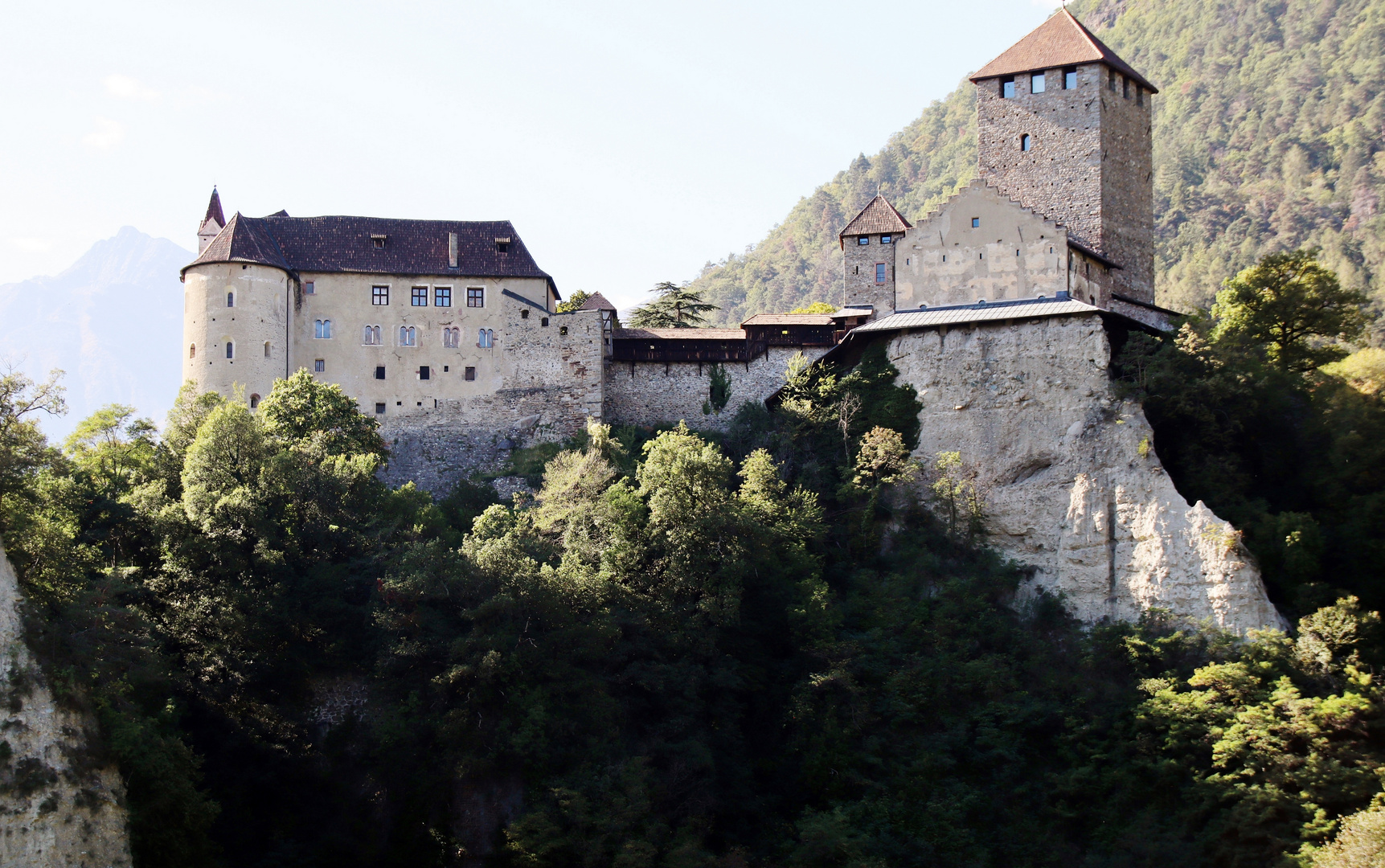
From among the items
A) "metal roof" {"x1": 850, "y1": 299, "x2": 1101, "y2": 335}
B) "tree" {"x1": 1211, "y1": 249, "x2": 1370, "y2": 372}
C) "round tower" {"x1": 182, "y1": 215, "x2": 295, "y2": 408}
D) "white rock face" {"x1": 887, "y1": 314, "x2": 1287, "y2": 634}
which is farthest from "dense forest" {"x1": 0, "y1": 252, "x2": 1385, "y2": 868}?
"round tower" {"x1": 182, "y1": 215, "x2": 295, "y2": 408}

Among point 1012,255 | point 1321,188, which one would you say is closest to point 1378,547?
point 1012,255

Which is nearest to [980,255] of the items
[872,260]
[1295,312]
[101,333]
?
[872,260]

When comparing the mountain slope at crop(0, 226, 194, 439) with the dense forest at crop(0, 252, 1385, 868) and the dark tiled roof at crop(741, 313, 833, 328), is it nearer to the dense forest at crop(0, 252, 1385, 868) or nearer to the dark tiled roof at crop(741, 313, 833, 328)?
the dark tiled roof at crop(741, 313, 833, 328)

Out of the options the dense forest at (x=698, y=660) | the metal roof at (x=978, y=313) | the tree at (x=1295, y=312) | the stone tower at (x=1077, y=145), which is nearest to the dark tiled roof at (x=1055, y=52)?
the stone tower at (x=1077, y=145)

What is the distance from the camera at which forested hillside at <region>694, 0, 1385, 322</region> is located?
99.1 m

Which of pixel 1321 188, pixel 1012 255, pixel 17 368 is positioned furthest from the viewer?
pixel 1321 188

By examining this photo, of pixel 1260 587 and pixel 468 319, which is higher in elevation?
pixel 468 319

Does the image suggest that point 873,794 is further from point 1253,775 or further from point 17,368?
point 17,368

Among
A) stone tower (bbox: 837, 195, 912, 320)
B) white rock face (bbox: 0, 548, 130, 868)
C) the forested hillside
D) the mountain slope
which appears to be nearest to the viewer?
white rock face (bbox: 0, 548, 130, 868)

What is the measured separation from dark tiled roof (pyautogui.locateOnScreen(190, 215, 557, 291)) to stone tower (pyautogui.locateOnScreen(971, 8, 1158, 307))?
56.2 feet

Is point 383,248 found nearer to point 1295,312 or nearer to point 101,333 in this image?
point 1295,312

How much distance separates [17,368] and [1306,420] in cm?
3457

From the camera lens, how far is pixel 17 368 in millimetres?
32062

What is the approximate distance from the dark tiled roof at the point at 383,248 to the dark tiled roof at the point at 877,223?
11151 millimetres
